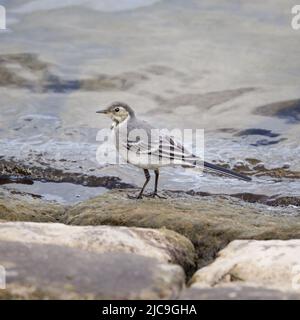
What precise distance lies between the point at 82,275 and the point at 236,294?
85 cm

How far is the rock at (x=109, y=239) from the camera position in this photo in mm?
5109

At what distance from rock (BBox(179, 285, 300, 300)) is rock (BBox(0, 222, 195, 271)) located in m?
0.47

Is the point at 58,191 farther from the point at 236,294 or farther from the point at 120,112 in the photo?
the point at 236,294

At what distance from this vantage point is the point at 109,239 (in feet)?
17.1

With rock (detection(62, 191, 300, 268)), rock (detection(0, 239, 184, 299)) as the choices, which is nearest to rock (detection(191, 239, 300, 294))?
rock (detection(0, 239, 184, 299))

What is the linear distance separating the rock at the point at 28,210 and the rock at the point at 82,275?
1659 mm

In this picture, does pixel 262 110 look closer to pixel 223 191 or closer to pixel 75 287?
pixel 223 191

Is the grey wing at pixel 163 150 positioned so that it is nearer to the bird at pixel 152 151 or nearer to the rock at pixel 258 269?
the bird at pixel 152 151

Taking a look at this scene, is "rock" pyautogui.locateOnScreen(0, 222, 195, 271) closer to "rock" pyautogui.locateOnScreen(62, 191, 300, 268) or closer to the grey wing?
"rock" pyautogui.locateOnScreen(62, 191, 300, 268)

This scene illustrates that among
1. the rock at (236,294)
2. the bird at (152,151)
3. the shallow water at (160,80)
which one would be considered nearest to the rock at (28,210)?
the bird at (152,151)

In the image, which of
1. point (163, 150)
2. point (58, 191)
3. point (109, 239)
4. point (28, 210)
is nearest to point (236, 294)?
point (109, 239)

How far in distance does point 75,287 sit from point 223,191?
4.30 meters

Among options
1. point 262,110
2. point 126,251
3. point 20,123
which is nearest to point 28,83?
point 20,123
